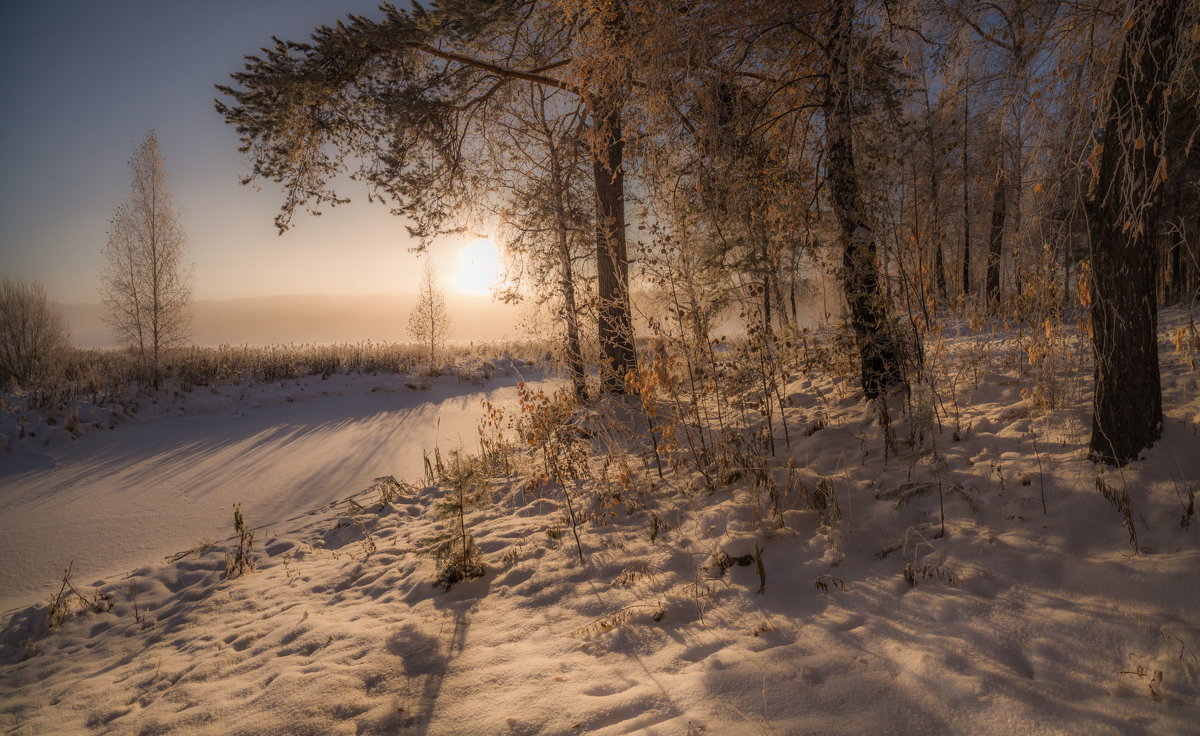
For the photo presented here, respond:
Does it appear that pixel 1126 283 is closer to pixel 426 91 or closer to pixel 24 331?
pixel 426 91

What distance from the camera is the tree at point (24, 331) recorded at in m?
15.2

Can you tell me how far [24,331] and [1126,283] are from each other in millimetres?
23801

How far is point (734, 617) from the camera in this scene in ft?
9.80

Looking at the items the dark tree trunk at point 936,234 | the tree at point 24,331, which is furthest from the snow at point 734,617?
the tree at point 24,331

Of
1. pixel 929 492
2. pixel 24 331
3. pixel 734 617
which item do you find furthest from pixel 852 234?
pixel 24 331

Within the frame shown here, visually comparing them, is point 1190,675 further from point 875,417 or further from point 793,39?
point 793,39

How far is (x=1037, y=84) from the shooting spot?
3484mm

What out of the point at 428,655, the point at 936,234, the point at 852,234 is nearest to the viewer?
the point at 428,655

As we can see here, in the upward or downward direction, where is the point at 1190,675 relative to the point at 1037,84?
downward

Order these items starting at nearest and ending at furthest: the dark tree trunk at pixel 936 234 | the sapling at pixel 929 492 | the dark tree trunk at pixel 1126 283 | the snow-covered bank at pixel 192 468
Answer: the dark tree trunk at pixel 1126 283 → the sapling at pixel 929 492 → the dark tree trunk at pixel 936 234 → the snow-covered bank at pixel 192 468

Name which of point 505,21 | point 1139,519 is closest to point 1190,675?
point 1139,519

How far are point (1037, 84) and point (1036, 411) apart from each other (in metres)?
2.40

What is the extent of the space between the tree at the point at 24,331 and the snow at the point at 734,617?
1558 centimetres

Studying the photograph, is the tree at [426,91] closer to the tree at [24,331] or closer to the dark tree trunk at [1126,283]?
the dark tree trunk at [1126,283]
